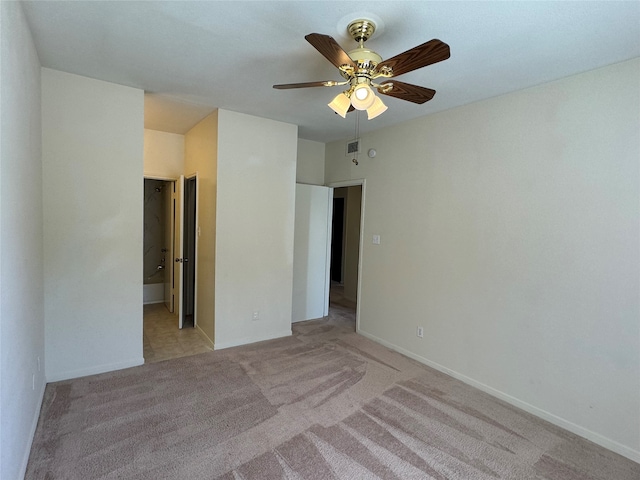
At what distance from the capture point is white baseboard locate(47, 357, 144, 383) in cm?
288

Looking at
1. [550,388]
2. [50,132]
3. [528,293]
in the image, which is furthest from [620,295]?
[50,132]

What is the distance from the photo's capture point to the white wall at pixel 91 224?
2783 millimetres

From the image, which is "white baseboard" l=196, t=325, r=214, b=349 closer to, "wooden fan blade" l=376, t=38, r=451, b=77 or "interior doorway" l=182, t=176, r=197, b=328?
"interior doorway" l=182, t=176, r=197, b=328

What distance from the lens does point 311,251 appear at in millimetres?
4852

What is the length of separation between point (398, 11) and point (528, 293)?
7.75 ft

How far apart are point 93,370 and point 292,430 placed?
2.04m

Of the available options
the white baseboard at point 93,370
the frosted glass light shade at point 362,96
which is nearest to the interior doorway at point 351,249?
the white baseboard at point 93,370

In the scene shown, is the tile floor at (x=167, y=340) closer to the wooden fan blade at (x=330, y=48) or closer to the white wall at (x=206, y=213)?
the white wall at (x=206, y=213)

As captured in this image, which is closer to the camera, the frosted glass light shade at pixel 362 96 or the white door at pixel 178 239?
the frosted glass light shade at pixel 362 96

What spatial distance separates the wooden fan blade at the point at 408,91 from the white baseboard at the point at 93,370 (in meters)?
3.34

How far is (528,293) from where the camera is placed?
2729 mm

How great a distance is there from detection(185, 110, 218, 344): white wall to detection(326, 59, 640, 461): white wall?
2.12m

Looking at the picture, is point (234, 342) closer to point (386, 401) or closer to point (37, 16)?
point (386, 401)

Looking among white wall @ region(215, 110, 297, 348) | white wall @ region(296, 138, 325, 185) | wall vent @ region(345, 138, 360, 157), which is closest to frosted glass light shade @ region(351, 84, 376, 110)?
white wall @ region(215, 110, 297, 348)
